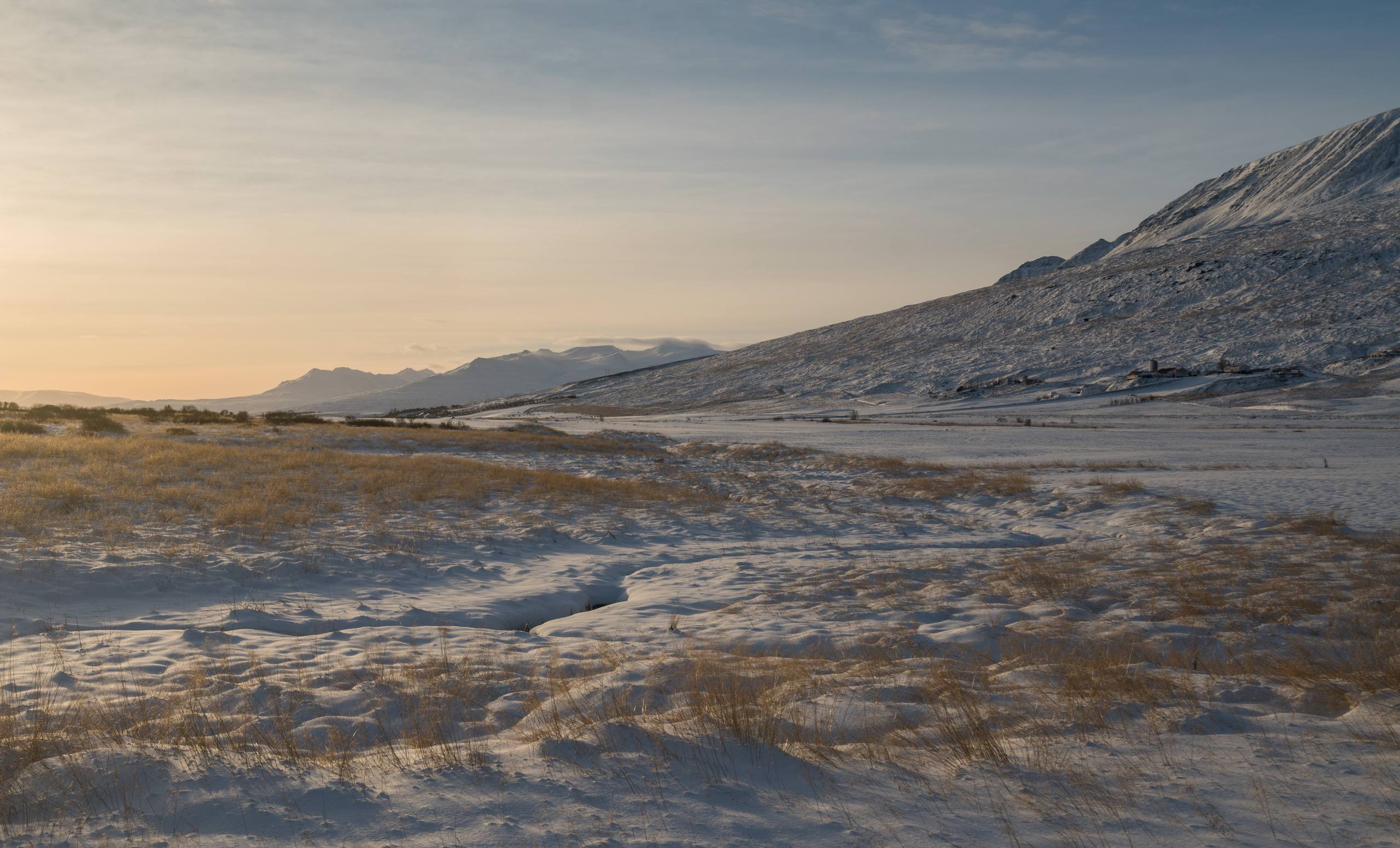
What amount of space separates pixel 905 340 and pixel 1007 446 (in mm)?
86219

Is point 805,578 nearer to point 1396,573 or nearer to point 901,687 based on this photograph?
point 901,687

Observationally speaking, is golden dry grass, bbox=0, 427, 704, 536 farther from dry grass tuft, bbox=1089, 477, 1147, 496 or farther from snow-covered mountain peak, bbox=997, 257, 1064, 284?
snow-covered mountain peak, bbox=997, 257, 1064, 284

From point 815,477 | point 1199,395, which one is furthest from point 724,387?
point 815,477

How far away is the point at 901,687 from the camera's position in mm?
6164

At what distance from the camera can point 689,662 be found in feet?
23.4

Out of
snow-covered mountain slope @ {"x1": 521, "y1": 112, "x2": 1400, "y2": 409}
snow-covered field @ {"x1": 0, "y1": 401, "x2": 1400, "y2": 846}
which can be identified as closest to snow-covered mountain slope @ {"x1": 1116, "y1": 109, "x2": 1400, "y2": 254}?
snow-covered mountain slope @ {"x1": 521, "y1": 112, "x2": 1400, "y2": 409}

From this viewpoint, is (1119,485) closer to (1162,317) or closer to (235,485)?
(235,485)

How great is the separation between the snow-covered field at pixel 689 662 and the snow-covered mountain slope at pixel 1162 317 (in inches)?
2830

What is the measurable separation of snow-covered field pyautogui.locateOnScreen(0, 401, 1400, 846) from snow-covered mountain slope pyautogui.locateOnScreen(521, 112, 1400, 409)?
7188cm

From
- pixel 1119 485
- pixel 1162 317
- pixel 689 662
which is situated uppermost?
pixel 1162 317

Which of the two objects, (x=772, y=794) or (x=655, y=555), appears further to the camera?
(x=655, y=555)

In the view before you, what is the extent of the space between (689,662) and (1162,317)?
104 meters

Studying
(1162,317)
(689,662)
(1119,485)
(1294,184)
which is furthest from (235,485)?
(1294,184)

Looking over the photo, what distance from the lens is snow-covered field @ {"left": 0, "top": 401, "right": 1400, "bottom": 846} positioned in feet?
12.8
